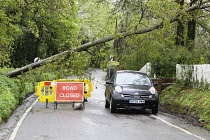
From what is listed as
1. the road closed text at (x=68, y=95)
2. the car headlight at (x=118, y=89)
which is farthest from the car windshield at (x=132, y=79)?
the road closed text at (x=68, y=95)

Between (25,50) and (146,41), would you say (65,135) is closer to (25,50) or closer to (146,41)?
(146,41)

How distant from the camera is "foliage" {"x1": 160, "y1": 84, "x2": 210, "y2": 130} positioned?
1360 centimetres

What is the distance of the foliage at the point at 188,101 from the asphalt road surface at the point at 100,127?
31.7 inches

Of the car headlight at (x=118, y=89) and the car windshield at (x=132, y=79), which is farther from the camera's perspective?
the car windshield at (x=132, y=79)

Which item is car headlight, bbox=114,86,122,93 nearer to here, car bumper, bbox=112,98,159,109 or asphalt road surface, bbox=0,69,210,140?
car bumper, bbox=112,98,159,109

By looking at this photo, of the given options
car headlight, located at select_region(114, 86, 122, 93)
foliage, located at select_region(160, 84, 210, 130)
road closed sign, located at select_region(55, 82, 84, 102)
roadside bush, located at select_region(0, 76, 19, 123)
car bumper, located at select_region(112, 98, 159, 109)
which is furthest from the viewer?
road closed sign, located at select_region(55, 82, 84, 102)

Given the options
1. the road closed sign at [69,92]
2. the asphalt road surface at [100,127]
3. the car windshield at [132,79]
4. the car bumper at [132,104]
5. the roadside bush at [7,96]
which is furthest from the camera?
the road closed sign at [69,92]

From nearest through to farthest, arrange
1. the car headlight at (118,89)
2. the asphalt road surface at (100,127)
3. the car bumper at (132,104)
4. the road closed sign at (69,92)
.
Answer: the asphalt road surface at (100,127) < the car bumper at (132,104) < the car headlight at (118,89) < the road closed sign at (69,92)

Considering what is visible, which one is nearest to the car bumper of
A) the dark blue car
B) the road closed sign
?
the dark blue car

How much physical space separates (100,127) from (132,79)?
5.24 metres

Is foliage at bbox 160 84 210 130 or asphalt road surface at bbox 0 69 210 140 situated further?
foliage at bbox 160 84 210 130

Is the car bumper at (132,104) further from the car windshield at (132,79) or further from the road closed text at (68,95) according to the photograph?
the road closed text at (68,95)

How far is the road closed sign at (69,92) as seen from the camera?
1638 centimetres

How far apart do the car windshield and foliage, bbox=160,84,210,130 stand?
1760 mm
